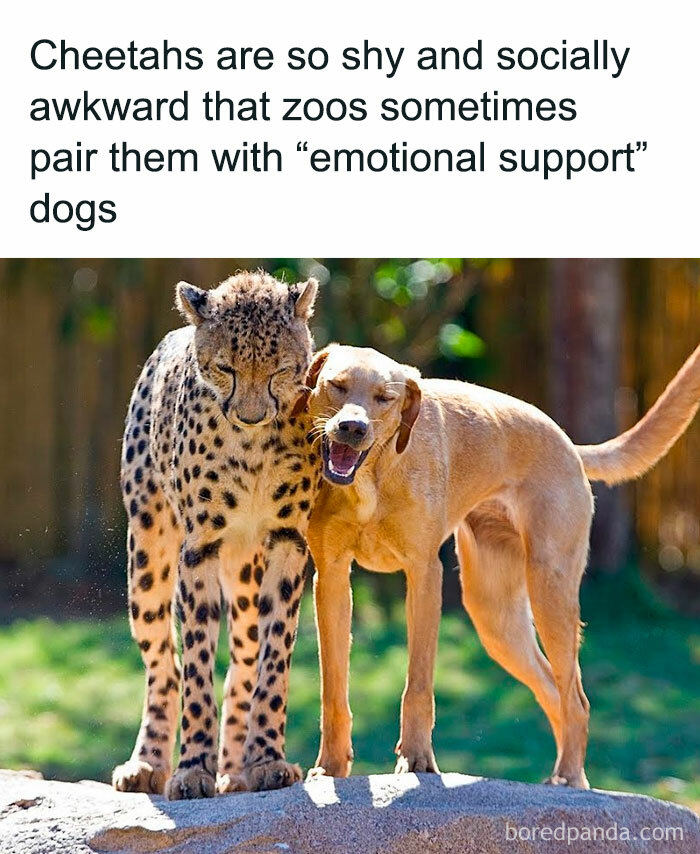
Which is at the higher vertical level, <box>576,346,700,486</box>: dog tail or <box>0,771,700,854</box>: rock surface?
<box>576,346,700,486</box>: dog tail

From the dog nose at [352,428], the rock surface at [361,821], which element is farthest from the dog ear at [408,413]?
the rock surface at [361,821]

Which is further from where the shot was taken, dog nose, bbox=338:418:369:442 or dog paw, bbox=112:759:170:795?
dog paw, bbox=112:759:170:795

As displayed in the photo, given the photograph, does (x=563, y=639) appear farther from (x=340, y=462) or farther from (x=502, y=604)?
(x=340, y=462)

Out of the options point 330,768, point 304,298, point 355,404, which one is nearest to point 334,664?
point 330,768

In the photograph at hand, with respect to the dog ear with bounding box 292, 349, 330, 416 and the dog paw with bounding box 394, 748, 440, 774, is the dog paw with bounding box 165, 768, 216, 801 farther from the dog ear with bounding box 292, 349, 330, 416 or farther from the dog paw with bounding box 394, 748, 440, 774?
the dog ear with bounding box 292, 349, 330, 416

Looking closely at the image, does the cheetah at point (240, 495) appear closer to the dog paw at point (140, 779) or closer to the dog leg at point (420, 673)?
the dog paw at point (140, 779)

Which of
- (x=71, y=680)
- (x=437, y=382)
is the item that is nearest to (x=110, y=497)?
(x=71, y=680)

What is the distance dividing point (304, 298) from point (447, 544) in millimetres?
7578

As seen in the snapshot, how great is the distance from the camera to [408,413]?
5914 millimetres

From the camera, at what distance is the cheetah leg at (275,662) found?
18.6 feet

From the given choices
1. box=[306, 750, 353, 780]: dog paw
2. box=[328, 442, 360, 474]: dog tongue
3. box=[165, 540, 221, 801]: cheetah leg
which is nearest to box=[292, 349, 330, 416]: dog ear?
box=[328, 442, 360, 474]: dog tongue

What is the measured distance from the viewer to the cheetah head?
5.58 metres

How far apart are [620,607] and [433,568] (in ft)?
23.7

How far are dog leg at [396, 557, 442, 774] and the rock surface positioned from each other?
0.13 m
